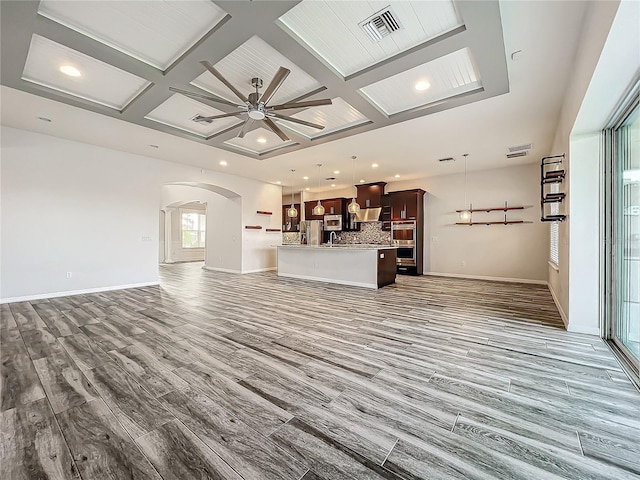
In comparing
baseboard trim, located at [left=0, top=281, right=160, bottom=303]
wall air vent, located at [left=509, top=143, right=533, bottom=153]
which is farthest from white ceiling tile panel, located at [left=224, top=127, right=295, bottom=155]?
wall air vent, located at [left=509, top=143, right=533, bottom=153]

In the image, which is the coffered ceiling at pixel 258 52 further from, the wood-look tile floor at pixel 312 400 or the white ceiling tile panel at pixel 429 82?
the wood-look tile floor at pixel 312 400

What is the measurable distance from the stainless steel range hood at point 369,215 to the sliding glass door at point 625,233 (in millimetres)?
5940

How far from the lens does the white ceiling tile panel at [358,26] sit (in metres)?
2.32

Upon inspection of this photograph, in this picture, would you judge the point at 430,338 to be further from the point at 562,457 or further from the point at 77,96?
the point at 77,96

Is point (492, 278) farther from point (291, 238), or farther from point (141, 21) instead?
point (141, 21)

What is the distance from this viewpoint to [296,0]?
2.19m

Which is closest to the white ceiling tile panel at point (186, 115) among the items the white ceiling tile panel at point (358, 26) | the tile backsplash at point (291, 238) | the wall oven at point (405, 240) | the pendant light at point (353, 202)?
the white ceiling tile panel at point (358, 26)

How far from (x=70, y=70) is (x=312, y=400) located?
4556mm

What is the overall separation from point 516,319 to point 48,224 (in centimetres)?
825

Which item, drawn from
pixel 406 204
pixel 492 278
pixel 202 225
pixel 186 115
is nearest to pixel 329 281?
pixel 406 204

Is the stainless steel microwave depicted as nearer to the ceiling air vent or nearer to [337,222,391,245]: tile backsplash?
[337,222,391,245]: tile backsplash

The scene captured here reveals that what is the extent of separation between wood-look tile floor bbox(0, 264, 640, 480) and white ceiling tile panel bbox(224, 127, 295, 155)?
11.2 feet

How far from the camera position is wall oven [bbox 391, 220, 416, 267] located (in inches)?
320

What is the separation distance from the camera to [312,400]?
1.90 metres
